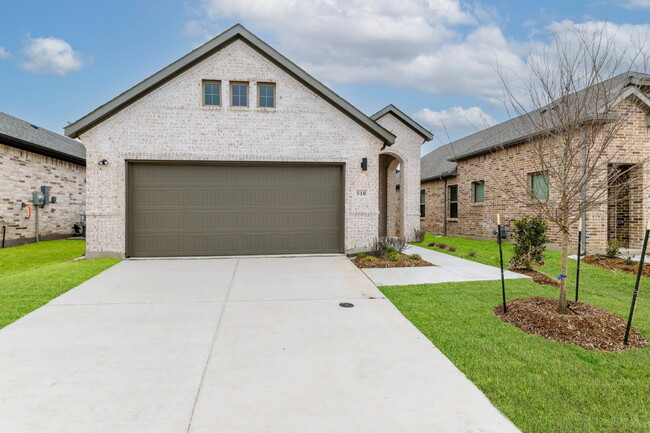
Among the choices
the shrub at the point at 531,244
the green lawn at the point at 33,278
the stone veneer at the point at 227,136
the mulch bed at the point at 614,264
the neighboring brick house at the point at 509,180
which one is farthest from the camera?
the neighboring brick house at the point at 509,180

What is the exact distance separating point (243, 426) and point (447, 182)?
60.7ft

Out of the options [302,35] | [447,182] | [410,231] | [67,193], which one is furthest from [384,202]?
[67,193]

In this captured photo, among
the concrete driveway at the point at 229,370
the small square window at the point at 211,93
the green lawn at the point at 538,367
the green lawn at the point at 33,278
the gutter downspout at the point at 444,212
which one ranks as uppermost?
the small square window at the point at 211,93

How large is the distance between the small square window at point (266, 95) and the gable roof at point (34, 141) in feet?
32.8

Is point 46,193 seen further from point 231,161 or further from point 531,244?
point 531,244

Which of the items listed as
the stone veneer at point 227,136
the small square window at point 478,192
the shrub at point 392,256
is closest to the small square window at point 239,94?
the stone veneer at point 227,136

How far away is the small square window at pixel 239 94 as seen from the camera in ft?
32.4

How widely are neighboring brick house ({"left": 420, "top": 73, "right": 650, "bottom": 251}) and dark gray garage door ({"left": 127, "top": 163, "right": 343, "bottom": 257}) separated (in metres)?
4.44

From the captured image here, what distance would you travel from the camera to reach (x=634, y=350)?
369 centimetres

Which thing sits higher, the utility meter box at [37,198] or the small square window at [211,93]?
the small square window at [211,93]

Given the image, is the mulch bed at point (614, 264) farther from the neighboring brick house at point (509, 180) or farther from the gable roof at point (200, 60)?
the gable roof at point (200, 60)

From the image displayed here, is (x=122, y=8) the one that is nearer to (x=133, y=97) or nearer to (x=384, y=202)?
(x=133, y=97)

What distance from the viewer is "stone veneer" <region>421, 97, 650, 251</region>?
10.9 metres

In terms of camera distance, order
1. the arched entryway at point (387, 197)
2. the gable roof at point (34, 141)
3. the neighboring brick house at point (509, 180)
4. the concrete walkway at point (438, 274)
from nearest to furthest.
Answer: the concrete walkway at point (438, 274), the neighboring brick house at point (509, 180), the gable roof at point (34, 141), the arched entryway at point (387, 197)
